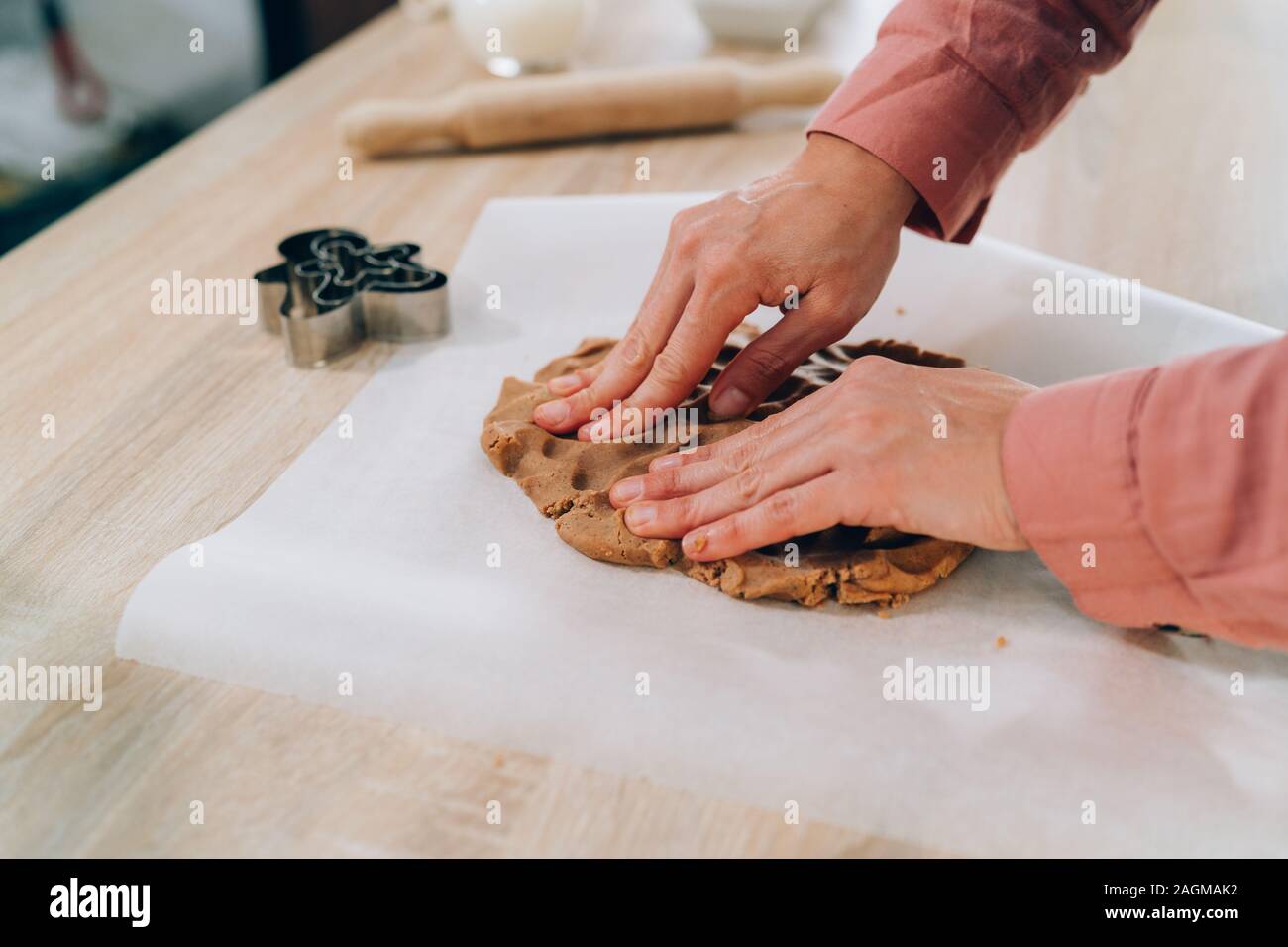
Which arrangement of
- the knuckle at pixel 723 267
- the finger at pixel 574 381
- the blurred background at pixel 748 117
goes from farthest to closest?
the blurred background at pixel 748 117, the finger at pixel 574 381, the knuckle at pixel 723 267

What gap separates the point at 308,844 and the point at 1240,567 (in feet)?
2.41

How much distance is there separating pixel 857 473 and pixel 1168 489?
255 mm

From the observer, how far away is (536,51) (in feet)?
7.07

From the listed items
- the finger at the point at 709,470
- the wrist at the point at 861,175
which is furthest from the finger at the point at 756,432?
the wrist at the point at 861,175

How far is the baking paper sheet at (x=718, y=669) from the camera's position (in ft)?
2.75

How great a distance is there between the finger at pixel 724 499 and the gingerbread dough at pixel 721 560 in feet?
0.05

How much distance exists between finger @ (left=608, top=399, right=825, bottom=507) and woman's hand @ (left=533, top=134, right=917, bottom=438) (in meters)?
0.12

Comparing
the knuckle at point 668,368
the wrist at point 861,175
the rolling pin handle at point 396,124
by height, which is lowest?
the knuckle at point 668,368

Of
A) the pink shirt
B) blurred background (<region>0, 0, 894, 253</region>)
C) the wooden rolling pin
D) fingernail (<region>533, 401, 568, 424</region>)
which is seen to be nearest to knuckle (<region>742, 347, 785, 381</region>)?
fingernail (<region>533, 401, 568, 424</region>)

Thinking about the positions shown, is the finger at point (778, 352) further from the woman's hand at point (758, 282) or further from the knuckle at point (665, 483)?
the knuckle at point (665, 483)

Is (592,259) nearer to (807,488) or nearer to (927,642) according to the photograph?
(807,488)

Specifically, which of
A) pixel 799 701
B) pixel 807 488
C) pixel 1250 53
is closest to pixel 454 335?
pixel 807 488

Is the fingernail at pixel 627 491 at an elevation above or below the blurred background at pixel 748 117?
below

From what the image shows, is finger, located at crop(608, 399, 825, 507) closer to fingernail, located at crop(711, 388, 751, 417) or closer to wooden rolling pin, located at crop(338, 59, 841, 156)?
fingernail, located at crop(711, 388, 751, 417)
